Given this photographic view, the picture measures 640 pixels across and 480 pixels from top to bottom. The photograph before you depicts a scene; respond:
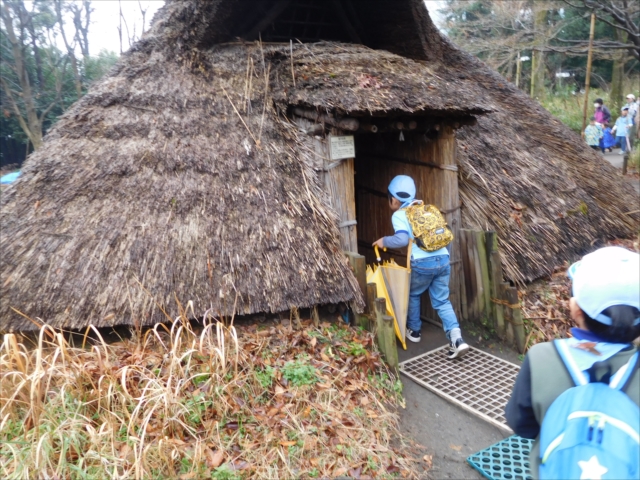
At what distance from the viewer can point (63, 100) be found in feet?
57.4

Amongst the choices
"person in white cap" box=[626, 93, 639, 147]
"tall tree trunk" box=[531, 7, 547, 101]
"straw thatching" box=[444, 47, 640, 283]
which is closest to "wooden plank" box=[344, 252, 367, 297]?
"straw thatching" box=[444, 47, 640, 283]

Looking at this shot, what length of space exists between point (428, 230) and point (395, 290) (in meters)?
0.71

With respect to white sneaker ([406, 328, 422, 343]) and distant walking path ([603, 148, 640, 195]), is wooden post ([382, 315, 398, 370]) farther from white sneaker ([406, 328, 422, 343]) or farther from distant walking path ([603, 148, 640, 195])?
distant walking path ([603, 148, 640, 195])

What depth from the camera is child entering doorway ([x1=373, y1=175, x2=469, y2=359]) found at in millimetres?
4719

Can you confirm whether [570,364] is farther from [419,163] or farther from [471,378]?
[419,163]

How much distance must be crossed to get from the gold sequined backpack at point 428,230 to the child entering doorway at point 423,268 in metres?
0.07

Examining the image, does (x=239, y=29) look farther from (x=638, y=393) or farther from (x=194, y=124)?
(x=638, y=393)

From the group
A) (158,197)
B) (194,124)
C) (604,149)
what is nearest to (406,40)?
(194,124)

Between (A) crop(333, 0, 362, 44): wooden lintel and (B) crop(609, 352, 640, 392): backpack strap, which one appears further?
(A) crop(333, 0, 362, 44): wooden lintel

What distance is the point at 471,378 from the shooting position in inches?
177

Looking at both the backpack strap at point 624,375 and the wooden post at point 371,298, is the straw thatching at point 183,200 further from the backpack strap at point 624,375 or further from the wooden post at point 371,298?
the backpack strap at point 624,375

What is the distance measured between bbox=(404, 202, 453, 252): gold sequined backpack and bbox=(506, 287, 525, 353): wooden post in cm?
93

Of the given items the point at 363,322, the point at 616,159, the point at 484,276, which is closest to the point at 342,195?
the point at 363,322

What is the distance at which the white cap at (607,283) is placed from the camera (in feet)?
5.20
